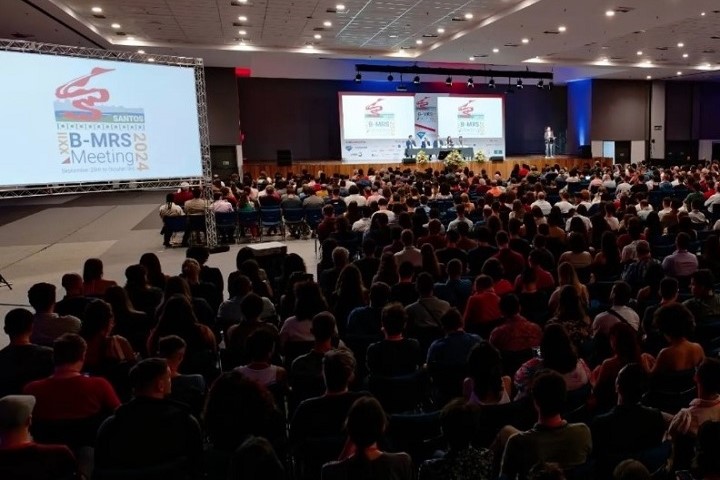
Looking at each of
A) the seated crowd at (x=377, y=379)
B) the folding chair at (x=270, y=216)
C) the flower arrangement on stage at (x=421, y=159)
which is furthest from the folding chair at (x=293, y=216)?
the flower arrangement on stage at (x=421, y=159)

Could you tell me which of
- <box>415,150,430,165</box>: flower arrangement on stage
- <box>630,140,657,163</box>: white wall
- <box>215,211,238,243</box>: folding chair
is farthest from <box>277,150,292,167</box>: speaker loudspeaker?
<box>630,140,657,163</box>: white wall

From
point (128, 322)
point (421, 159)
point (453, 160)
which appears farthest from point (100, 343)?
point (421, 159)

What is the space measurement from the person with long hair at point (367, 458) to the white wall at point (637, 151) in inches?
1259

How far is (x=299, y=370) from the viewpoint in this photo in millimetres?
3738

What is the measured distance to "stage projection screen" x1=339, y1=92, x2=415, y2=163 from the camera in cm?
2566

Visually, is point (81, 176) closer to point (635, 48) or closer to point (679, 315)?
point (679, 315)

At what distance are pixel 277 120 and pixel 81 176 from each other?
16.6m

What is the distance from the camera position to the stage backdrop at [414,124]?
25766 mm

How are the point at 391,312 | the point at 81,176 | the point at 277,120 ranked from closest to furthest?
1. the point at 391,312
2. the point at 81,176
3. the point at 277,120

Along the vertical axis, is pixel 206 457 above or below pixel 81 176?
below

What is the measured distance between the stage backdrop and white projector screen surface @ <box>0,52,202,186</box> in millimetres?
14817

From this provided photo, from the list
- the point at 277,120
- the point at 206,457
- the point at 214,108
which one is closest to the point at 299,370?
the point at 206,457

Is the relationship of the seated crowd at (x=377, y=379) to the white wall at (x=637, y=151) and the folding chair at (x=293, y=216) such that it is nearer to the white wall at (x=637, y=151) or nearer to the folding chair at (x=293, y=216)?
the folding chair at (x=293, y=216)

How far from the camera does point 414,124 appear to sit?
26.6m
